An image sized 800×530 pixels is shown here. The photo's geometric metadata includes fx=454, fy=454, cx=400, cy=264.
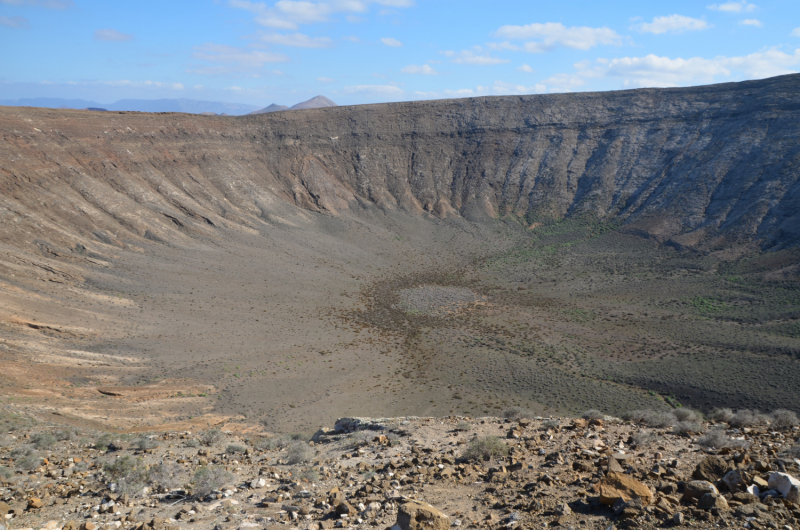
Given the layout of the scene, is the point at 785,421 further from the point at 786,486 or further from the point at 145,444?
the point at 145,444

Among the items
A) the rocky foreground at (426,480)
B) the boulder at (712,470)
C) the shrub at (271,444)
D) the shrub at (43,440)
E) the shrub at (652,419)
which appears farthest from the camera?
the shrub at (271,444)

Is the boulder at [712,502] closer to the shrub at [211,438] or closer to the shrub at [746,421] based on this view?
the shrub at [746,421]

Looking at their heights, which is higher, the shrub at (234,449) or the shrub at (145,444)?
the shrub at (234,449)

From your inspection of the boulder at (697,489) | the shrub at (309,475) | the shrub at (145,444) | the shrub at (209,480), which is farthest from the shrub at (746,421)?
the shrub at (145,444)

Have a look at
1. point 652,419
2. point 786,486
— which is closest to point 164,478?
point 786,486

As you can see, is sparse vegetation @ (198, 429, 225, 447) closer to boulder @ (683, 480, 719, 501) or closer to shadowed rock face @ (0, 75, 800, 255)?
boulder @ (683, 480, 719, 501)

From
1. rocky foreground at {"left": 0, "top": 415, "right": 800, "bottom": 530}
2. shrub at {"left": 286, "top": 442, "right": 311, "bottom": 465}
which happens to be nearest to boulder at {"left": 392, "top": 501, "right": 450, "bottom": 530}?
rocky foreground at {"left": 0, "top": 415, "right": 800, "bottom": 530}
